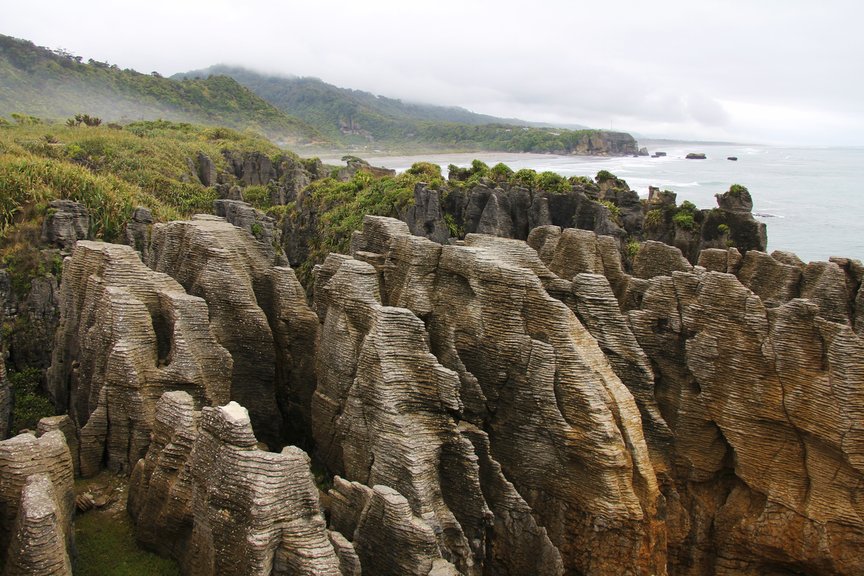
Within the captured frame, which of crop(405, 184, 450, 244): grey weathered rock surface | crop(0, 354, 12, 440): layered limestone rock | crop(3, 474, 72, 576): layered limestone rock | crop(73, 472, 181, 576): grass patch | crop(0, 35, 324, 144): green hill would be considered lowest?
crop(73, 472, 181, 576): grass patch

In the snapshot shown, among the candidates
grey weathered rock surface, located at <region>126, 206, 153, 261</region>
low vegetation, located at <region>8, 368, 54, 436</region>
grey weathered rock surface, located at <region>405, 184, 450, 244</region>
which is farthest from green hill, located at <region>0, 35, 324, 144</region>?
low vegetation, located at <region>8, 368, 54, 436</region>

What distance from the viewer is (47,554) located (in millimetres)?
8695

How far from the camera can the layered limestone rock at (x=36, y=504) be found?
863cm

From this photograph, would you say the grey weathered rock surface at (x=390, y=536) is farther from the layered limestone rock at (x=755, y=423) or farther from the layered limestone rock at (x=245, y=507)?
the layered limestone rock at (x=755, y=423)

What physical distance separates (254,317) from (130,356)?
3216 millimetres

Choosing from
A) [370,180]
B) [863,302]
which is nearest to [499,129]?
[370,180]

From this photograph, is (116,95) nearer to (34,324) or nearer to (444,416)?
(34,324)

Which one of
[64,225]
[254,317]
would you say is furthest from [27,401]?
[64,225]

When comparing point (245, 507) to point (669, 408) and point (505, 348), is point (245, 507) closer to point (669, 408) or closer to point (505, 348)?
point (505, 348)

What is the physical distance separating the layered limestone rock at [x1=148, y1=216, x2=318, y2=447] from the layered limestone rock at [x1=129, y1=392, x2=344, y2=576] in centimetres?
475

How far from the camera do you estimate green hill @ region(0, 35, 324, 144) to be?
10756 centimetres

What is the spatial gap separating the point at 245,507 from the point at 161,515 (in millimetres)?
2838

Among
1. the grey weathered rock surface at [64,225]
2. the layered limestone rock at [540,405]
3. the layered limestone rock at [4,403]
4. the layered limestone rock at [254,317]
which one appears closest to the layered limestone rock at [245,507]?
the layered limestone rock at [540,405]

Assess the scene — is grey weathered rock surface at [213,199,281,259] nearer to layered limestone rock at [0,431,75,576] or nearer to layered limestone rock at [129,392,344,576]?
layered limestone rock at [0,431,75,576]
